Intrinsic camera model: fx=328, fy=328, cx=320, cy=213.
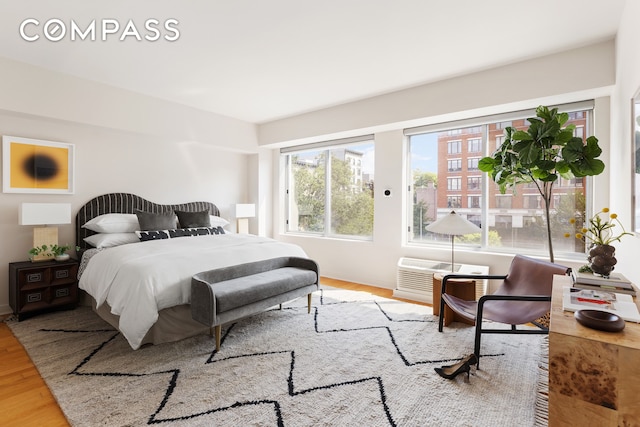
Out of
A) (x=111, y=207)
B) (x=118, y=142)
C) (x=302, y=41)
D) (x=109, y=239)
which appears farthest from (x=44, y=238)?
(x=302, y=41)

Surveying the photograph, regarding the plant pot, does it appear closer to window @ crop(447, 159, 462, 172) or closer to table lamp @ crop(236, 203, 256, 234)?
window @ crop(447, 159, 462, 172)

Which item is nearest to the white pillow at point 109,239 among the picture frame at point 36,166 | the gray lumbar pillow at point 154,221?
the gray lumbar pillow at point 154,221

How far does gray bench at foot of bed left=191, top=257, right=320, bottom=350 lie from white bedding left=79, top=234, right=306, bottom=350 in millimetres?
104

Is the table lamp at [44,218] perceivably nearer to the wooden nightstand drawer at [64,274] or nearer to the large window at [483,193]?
the wooden nightstand drawer at [64,274]

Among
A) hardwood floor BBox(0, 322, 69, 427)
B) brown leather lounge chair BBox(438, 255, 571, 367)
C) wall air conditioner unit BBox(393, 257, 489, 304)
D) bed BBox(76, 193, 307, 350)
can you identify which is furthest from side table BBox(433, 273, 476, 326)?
hardwood floor BBox(0, 322, 69, 427)

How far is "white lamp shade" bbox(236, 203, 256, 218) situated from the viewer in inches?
212

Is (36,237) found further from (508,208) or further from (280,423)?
(508,208)

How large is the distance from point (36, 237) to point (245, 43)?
302 centimetres

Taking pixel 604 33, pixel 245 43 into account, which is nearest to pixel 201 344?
pixel 245 43

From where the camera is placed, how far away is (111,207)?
168 inches

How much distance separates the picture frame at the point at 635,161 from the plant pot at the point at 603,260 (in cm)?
21

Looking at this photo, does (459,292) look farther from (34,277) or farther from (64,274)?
(34,277)

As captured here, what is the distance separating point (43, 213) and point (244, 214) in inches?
103

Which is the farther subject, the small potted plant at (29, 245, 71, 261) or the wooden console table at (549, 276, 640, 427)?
the small potted plant at (29, 245, 71, 261)
